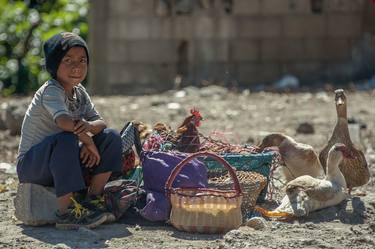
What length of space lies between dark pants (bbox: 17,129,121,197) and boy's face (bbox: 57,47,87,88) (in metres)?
0.34

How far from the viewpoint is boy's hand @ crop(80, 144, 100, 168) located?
5227 millimetres

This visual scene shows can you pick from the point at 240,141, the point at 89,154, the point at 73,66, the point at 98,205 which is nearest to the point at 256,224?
the point at 98,205

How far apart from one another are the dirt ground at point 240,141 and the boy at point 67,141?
0.20 meters

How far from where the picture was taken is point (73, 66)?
17.3 ft

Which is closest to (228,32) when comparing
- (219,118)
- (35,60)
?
(219,118)

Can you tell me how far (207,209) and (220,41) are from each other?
8832 mm

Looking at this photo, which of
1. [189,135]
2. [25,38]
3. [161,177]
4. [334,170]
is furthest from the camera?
[25,38]

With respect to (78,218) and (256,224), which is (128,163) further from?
(256,224)

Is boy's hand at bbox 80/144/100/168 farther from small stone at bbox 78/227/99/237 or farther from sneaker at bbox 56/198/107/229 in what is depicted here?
small stone at bbox 78/227/99/237

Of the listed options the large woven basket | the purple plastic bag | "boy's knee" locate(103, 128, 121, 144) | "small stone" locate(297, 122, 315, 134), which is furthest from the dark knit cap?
"small stone" locate(297, 122, 315, 134)

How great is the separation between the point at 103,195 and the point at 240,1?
340 inches

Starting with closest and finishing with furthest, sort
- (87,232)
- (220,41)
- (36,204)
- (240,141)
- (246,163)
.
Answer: (87,232)
(36,204)
(246,163)
(240,141)
(220,41)

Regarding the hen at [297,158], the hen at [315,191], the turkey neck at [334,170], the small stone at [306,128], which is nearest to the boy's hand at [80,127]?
the hen at [315,191]

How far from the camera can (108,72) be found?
14078mm
